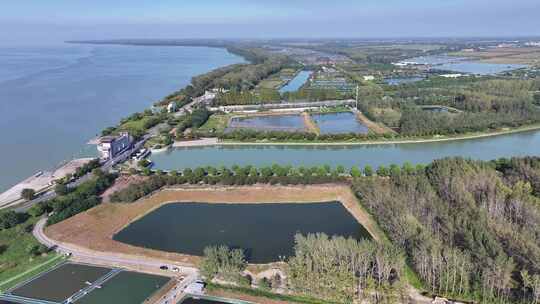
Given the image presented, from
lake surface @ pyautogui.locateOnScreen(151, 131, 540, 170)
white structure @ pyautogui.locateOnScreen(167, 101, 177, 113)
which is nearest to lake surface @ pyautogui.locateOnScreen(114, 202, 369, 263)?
lake surface @ pyautogui.locateOnScreen(151, 131, 540, 170)

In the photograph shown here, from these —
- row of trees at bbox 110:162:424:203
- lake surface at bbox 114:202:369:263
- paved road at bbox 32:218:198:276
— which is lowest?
paved road at bbox 32:218:198:276

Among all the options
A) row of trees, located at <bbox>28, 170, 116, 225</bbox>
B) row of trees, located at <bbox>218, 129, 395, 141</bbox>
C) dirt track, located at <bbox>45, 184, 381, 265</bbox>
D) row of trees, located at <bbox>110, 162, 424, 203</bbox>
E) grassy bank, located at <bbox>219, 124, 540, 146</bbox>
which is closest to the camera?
dirt track, located at <bbox>45, 184, 381, 265</bbox>

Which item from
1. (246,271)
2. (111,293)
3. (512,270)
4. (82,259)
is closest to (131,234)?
(82,259)

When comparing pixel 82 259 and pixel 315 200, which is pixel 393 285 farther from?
pixel 82 259

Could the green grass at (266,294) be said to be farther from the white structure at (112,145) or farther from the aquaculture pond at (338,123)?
the aquaculture pond at (338,123)

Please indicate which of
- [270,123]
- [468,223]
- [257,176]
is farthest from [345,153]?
[468,223]

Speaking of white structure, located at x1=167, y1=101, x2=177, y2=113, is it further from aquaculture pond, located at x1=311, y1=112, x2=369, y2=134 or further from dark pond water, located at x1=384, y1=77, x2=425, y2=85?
dark pond water, located at x1=384, y1=77, x2=425, y2=85

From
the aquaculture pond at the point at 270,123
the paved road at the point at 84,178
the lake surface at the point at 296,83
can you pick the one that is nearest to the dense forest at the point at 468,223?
the aquaculture pond at the point at 270,123
